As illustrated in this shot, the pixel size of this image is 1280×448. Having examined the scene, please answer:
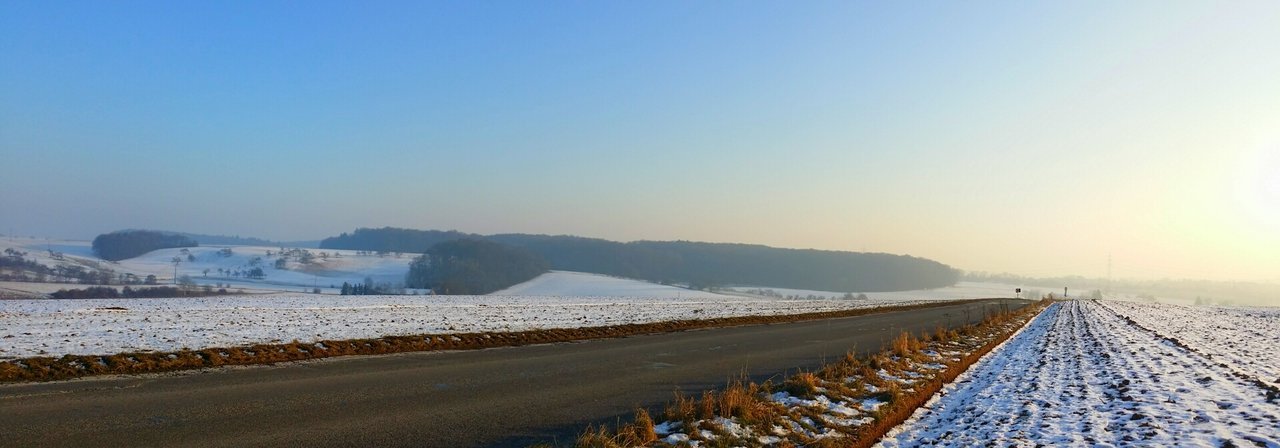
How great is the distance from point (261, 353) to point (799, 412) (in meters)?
11.9

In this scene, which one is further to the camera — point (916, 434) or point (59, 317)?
point (59, 317)

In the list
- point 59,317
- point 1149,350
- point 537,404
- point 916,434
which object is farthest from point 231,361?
point 1149,350

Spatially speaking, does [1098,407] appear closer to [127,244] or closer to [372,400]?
[372,400]

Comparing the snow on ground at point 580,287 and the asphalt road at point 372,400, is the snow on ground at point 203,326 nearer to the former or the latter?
the asphalt road at point 372,400

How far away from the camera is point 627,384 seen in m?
13.5

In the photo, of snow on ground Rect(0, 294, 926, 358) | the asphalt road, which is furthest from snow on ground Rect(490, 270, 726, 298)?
the asphalt road

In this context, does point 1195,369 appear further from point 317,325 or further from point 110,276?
point 110,276

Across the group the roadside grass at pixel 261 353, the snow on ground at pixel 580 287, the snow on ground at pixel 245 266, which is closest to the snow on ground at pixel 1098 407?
the roadside grass at pixel 261 353

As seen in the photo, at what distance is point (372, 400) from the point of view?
430 inches

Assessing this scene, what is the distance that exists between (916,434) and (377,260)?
18254 cm

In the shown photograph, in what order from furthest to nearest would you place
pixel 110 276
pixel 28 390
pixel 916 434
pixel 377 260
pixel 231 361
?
1. pixel 377 260
2. pixel 110 276
3. pixel 231 361
4. pixel 28 390
5. pixel 916 434

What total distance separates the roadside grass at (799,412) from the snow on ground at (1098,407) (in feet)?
1.47

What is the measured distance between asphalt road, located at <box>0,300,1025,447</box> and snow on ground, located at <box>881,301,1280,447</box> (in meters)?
4.19

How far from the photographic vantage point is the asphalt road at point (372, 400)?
8.41 m
